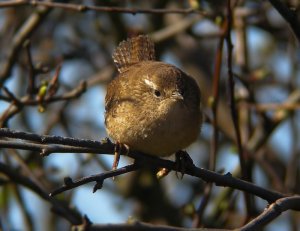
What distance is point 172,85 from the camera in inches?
144

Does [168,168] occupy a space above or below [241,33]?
below

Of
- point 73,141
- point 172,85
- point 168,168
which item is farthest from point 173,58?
point 73,141

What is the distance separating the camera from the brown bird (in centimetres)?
343

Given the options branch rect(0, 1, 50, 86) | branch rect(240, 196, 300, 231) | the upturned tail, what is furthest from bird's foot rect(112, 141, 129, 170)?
branch rect(0, 1, 50, 86)

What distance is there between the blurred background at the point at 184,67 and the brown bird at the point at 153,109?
1.01 feet

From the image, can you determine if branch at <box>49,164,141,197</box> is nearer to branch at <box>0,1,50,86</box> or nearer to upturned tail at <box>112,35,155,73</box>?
upturned tail at <box>112,35,155,73</box>

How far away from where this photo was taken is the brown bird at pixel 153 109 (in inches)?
135

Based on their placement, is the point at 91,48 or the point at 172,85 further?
the point at 91,48

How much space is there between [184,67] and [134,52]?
2.23 m

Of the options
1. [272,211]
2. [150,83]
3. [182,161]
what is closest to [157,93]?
[150,83]

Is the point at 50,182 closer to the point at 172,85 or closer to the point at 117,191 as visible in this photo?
the point at 117,191

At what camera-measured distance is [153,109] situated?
11.7 ft

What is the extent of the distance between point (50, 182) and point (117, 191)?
857 millimetres

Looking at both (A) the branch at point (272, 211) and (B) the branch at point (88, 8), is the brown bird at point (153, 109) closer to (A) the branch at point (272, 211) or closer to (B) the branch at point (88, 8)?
(B) the branch at point (88, 8)
